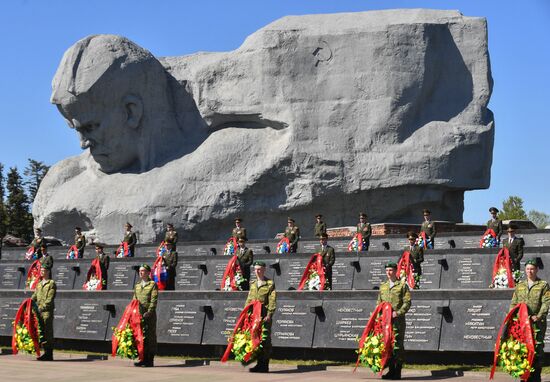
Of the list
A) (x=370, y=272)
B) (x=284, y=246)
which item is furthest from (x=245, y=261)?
(x=284, y=246)

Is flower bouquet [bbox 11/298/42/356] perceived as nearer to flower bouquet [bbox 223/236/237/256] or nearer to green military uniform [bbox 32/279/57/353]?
green military uniform [bbox 32/279/57/353]

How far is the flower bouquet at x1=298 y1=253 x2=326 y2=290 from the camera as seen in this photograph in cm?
1738

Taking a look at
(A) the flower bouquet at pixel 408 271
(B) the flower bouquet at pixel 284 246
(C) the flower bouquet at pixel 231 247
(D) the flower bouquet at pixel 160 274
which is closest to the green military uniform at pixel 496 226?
(A) the flower bouquet at pixel 408 271

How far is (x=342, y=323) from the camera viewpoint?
13.6m

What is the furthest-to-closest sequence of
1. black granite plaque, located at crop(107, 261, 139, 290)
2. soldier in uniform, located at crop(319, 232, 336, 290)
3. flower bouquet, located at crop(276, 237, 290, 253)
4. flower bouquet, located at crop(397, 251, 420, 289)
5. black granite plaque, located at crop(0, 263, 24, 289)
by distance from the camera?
black granite plaque, located at crop(0, 263, 24, 289), flower bouquet, located at crop(276, 237, 290, 253), black granite plaque, located at crop(107, 261, 139, 290), soldier in uniform, located at crop(319, 232, 336, 290), flower bouquet, located at crop(397, 251, 420, 289)

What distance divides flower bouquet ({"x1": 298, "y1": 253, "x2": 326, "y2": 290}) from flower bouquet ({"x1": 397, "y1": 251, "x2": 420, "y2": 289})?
141cm

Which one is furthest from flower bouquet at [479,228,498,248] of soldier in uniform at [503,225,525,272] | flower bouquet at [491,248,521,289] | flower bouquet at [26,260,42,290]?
flower bouquet at [26,260,42,290]

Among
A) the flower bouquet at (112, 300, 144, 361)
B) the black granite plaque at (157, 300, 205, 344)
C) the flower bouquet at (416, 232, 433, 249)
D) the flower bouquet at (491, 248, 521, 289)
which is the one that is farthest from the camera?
the flower bouquet at (416, 232, 433, 249)

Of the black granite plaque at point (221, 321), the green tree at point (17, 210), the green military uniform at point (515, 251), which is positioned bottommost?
the black granite plaque at point (221, 321)

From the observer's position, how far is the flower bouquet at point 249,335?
12.6m

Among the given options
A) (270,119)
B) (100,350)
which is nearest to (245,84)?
(270,119)

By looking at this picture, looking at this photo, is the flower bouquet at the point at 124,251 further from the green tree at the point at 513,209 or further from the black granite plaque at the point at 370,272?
the green tree at the point at 513,209

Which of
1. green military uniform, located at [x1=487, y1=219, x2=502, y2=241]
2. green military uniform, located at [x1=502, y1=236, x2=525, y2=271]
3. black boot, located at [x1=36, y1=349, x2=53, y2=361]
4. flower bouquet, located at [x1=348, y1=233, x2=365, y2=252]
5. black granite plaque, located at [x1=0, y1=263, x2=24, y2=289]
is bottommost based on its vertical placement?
black boot, located at [x1=36, y1=349, x2=53, y2=361]

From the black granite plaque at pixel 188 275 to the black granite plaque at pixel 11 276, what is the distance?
5.03 meters
